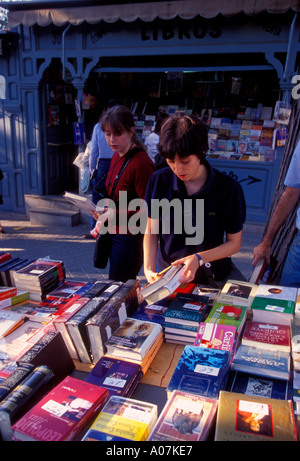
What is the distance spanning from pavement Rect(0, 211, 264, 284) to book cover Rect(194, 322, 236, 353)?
333cm

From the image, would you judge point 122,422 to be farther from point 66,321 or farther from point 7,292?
point 7,292

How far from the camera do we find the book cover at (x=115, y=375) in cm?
149

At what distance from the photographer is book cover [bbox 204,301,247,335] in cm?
179

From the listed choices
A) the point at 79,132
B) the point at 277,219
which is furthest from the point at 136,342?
the point at 79,132

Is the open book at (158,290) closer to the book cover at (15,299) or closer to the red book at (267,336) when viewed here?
the red book at (267,336)

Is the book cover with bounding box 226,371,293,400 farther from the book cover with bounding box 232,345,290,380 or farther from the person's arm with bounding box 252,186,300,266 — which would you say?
the person's arm with bounding box 252,186,300,266

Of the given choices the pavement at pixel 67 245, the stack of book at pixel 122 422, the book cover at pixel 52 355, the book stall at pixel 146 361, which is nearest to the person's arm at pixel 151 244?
the book stall at pixel 146 361

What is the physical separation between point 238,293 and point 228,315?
0.25m

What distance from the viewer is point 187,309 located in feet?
6.48

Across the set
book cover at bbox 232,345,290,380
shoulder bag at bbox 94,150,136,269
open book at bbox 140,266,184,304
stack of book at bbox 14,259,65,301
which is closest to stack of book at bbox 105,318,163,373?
open book at bbox 140,266,184,304

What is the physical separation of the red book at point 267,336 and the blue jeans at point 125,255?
4.43ft

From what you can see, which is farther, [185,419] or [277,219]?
[277,219]
